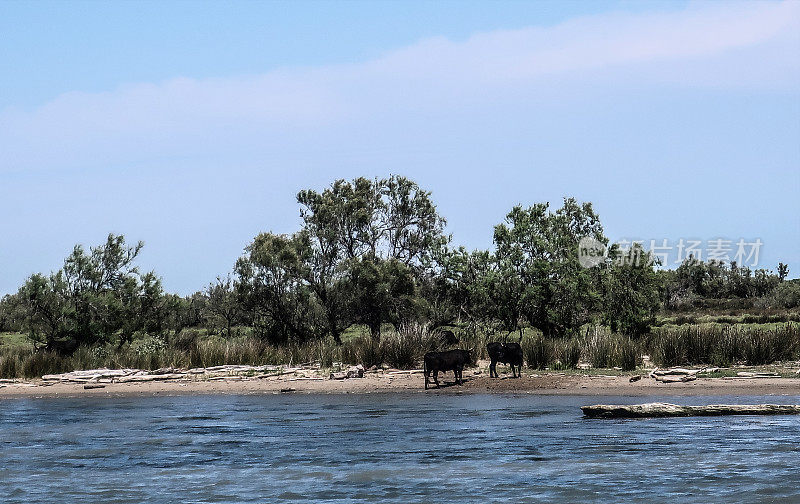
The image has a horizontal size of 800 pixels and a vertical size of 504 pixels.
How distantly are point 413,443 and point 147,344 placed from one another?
21.9 m

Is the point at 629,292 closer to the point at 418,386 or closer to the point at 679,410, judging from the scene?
the point at 418,386

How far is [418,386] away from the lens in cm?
2791

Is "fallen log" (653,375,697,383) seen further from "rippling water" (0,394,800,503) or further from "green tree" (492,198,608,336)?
"green tree" (492,198,608,336)

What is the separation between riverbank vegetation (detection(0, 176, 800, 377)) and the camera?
109 feet

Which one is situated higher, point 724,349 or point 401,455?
point 724,349

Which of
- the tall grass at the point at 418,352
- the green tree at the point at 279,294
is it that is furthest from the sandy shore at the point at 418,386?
the green tree at the point at 279,294

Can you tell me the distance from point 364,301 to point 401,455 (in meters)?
25.5

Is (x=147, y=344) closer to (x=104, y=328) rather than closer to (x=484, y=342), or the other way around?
(x=104, y=328)

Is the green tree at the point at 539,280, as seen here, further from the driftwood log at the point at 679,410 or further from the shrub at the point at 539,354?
the driftwood log at the point at 679,410

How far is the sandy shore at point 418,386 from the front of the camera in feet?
81.4

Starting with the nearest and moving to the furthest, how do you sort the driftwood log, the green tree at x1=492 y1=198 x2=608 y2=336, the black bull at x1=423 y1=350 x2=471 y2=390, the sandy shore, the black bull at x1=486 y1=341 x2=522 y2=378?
the driftwood log, the sandy shore, the black bull at x1=423 y1=350 x2=471 y2=390, the black bull at x1=486 y1=341 x2=522 y2=378, the green tree at x1=492 y1=198 x2=608 y2=336

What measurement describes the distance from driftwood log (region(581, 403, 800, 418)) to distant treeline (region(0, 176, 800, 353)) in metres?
15.5

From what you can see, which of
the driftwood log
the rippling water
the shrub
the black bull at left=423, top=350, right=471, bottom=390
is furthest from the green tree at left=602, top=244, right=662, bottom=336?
the driftwood log

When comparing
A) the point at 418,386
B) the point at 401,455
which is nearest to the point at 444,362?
the point at 418,386
